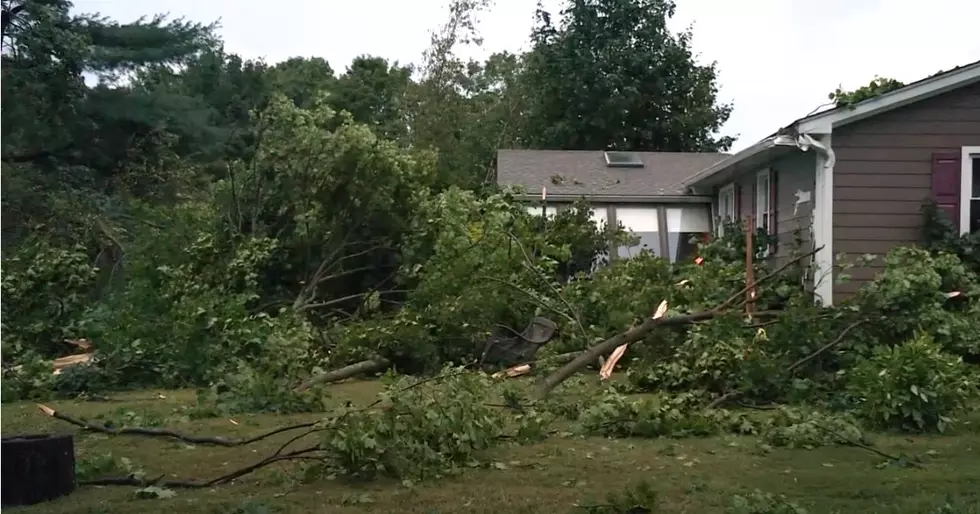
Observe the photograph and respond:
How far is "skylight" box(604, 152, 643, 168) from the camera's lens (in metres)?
21.5

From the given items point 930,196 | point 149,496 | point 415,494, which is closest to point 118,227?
point 149,496

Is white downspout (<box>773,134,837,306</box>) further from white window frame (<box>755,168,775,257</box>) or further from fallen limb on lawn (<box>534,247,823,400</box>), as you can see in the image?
fallen limb on lawn (<box>534,247,823,400</box>)

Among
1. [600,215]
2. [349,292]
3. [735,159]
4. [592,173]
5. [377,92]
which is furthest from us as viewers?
[377,92]

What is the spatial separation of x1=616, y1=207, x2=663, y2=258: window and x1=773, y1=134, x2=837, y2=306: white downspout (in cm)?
748

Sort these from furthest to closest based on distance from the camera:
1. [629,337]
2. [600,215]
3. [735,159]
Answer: [600,215]
[735,159]
[629,337]

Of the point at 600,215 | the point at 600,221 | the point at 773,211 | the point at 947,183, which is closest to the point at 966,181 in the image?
the point at 947,183

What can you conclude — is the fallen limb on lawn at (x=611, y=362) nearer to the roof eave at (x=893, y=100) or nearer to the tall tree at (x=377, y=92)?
the roof eave at (x=893, y=100)

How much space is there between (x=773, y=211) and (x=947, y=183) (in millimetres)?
2887

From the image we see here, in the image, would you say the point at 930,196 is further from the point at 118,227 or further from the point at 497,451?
the point at 118,227

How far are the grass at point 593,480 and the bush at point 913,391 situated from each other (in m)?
0.22

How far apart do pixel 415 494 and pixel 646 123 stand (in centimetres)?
2967

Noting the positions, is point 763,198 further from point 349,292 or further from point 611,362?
point 349,292

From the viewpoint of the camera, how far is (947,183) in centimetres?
Result: 1169

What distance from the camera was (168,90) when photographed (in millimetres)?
4715
